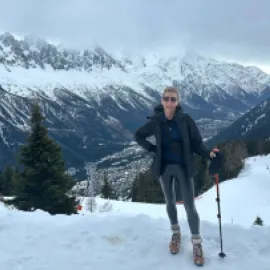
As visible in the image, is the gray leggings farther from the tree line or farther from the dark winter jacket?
the tree line

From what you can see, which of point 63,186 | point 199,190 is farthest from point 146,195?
point 63,186

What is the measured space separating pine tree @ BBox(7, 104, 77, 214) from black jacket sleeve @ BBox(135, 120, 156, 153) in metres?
14.7

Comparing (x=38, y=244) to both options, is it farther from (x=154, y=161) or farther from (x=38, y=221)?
(x=154, y=161)

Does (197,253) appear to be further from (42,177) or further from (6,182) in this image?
(6,182)

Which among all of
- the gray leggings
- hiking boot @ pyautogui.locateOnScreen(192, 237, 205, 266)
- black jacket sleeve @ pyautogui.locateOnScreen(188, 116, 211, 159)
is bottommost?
hiking boot @ pyautogui.locateOnScreen(192, 237, 205, 266)

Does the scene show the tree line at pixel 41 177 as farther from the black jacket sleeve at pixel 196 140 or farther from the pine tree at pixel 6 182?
the pine tree at pixel 6 182

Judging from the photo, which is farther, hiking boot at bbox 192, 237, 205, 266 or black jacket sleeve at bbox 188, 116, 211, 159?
hiking boot at bbox 192, 237, 205, 266

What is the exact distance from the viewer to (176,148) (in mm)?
7148

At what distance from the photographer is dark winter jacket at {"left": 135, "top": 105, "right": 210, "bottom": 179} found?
707cm

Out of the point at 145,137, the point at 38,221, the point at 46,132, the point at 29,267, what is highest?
the point at 46,132

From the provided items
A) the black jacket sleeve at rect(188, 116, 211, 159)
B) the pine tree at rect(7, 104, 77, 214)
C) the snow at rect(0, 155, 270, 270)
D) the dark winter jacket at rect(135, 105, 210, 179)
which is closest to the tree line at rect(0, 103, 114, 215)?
the pine tree at rect(7, 104, 77, 214)

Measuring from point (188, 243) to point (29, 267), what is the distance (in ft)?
10.5

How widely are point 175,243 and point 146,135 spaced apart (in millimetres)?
2240

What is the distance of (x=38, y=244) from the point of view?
28.6 ft
